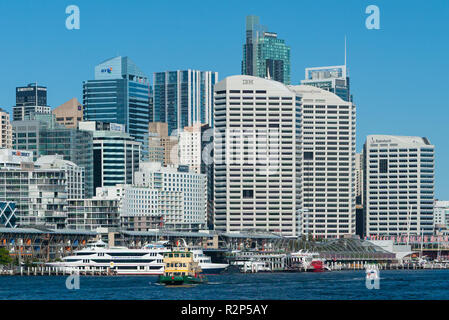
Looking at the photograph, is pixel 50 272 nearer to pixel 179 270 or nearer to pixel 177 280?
pixel 179 270

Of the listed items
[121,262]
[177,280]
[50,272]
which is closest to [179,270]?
[177,280]

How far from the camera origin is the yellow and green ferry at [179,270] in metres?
133

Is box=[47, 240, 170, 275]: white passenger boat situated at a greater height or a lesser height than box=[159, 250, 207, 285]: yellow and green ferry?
lesser

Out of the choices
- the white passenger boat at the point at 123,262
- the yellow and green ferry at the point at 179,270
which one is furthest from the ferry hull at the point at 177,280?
the white passenger boat at the point at 123,262

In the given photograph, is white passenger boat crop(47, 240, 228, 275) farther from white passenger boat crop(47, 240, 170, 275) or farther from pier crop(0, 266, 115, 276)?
pier crop(0, 266, 115, 276)

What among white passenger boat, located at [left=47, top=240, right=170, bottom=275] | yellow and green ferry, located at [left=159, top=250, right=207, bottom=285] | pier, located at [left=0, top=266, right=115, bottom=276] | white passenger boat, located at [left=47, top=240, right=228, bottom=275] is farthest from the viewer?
pier, located at [left=0, top=266, right=115, bottom=276]

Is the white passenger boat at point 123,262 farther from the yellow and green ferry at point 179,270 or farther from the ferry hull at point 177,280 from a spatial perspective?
the ferry hull at point 177,280

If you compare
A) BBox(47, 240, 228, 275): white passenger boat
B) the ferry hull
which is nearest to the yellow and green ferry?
the ferry hull

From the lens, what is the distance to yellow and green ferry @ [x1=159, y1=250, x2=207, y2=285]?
133 meters
